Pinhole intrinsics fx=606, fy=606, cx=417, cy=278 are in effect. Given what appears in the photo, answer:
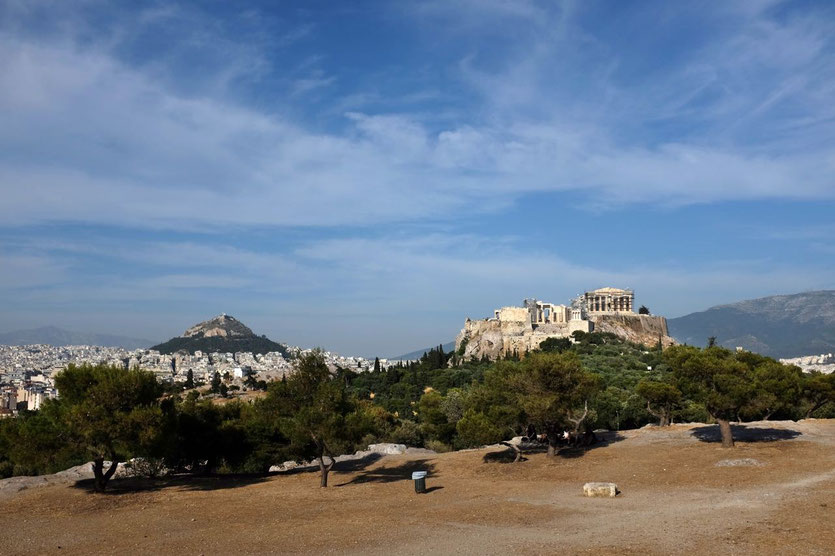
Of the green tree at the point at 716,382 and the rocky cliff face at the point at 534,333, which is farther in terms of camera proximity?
the rocky cliff face at the point at 534,333

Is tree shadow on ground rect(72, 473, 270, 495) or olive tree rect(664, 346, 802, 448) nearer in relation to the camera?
tree shadow on ground rect(72, 473, 270, 495)

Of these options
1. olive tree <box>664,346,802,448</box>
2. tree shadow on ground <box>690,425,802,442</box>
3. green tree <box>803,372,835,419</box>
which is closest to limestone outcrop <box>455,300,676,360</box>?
green tree <box>803,372,835,419</box>

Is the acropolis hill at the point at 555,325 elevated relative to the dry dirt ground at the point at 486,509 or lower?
elevated

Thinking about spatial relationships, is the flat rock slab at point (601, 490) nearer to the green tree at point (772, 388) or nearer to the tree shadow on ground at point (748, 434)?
the green tree at point (772, 388)

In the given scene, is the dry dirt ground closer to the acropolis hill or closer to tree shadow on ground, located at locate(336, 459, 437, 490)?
tree shadow on ground, located at locate(336, 459, 437, 490)

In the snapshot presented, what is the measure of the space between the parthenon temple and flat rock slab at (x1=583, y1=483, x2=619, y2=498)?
148 m

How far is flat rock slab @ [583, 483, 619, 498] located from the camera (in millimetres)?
19281

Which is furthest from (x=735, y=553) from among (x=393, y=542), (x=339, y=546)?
(x=339, y=546)

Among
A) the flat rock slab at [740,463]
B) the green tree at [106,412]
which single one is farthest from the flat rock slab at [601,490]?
the green tree at [106,412]

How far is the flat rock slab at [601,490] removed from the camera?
63.3ft

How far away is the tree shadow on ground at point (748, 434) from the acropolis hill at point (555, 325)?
285ft

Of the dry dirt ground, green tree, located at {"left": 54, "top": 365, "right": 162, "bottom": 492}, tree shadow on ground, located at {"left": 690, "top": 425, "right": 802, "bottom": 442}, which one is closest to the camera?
the dry dirt ground

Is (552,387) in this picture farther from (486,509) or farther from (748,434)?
(748,434)

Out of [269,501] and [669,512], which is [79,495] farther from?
[669,512]
